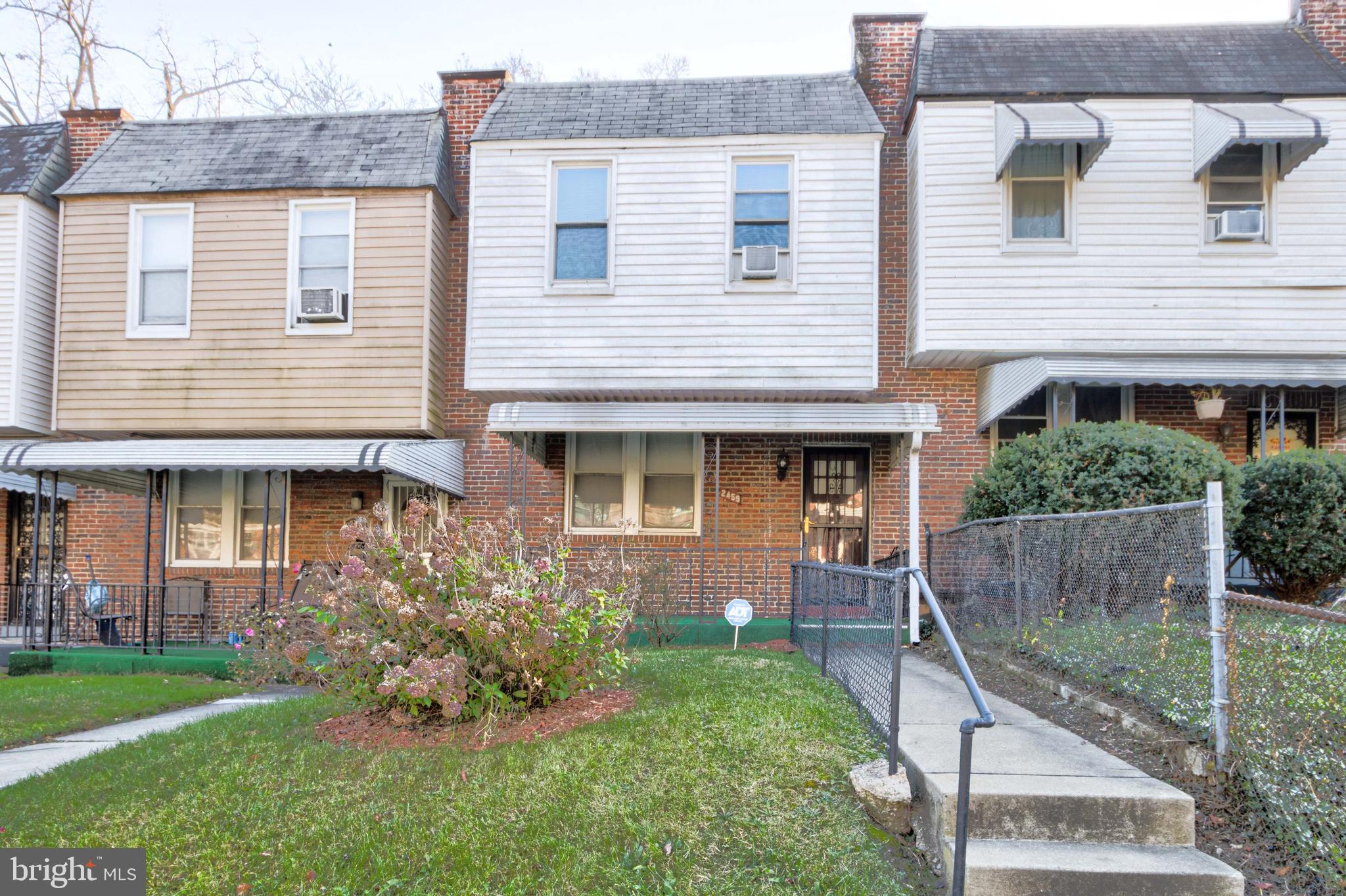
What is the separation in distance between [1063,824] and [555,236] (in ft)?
29.7

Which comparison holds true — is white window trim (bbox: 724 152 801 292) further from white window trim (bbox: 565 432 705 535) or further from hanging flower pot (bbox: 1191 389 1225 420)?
hanging flower pot (bbox: 1191 389 1225 420)

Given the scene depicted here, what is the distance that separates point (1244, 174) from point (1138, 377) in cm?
304

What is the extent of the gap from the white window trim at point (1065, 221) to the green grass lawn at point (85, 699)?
383 inches

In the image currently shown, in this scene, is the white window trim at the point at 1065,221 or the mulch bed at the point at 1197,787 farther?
the white window trim at the point at 1065,221

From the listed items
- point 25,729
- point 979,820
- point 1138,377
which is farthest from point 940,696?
point 25,729

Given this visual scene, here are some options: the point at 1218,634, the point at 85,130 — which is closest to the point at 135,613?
the point at 85,130

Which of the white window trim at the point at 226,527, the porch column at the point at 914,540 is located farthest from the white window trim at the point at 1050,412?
the white window trim at the point at 226,527

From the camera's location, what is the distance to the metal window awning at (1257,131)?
9672mm

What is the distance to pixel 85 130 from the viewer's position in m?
12.7

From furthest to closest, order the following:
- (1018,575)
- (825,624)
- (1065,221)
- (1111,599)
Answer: (1065,221) → (825,624) → (1018,575) → (1111,599)

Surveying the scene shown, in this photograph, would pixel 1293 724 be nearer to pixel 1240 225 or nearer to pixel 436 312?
pixel 1240 225

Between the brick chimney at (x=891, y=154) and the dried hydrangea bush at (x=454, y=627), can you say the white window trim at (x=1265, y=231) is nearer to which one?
the brick chimney at (x=891, y=154)

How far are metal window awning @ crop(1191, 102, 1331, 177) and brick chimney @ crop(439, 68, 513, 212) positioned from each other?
28.8 ft

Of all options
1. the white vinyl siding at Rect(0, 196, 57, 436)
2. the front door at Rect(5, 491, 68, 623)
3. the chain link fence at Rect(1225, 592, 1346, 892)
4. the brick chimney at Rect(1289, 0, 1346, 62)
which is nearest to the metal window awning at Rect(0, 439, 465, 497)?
the white vinyl siding at Rect(0, 196, 57, 436)
